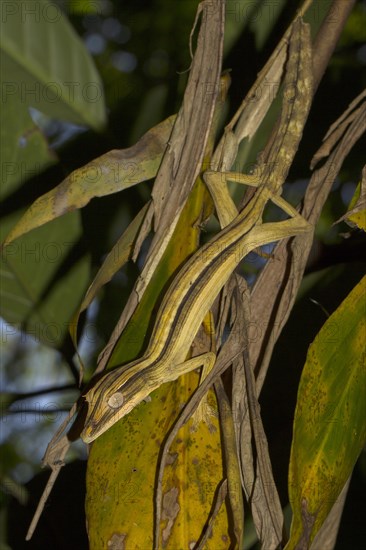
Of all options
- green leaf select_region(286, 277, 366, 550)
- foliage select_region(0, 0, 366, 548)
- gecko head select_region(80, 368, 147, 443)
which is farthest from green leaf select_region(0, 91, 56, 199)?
green leaf select_region(286, 277, 366, 550)

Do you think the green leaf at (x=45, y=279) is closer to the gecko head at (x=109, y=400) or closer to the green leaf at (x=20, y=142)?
the green leaf at (x=20, y=142)

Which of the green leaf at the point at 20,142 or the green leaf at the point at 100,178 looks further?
the green leaf at the point at 20,142

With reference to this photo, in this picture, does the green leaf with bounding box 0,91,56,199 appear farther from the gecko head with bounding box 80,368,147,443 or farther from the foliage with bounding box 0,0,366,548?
the gecko head with bounding box 80,368,147,443

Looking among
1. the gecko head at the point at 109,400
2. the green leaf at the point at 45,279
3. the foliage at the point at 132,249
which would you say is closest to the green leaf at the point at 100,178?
the foliage at the point at 132,249

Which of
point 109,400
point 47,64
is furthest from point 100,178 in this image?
point 47,64

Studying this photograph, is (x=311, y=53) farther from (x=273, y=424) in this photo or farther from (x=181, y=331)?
(x=273, y=424)

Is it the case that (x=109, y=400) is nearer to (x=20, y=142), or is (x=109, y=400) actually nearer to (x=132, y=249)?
(x=132, y=249)
